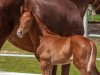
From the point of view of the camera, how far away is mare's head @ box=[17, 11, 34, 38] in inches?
142

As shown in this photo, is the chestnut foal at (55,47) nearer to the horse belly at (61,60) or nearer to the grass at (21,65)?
the horse belly at (61,60)

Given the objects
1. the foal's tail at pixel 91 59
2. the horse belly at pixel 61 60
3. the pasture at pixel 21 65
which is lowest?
the pasture at pixel 21 65

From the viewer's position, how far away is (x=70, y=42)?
3557 mm

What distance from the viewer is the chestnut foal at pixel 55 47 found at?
11.4 feet

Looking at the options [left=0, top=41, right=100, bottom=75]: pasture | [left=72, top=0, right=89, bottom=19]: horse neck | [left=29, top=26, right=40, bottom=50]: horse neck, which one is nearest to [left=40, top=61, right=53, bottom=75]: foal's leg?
[left=29, top=26, right=40, bottom=50]: horse neck

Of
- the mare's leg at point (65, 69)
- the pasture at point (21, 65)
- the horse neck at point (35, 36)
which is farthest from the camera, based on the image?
the pasture at point (21, 65)

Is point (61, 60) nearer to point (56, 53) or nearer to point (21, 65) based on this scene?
point (56, 53)

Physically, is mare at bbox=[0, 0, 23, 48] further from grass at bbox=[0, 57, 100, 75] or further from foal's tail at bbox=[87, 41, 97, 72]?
grass at bbox=[0, 57, 100, 75]

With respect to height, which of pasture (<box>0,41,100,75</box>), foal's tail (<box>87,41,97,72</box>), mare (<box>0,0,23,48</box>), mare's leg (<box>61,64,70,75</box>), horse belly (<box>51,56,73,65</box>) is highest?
mare (<box>0,0,23,48</box>)

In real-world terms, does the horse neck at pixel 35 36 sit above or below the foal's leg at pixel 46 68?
above

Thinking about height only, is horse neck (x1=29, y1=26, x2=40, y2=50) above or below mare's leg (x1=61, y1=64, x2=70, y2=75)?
above

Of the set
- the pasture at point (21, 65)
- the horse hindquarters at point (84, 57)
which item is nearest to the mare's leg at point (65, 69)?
the horse hindquarters at point (84, 57)

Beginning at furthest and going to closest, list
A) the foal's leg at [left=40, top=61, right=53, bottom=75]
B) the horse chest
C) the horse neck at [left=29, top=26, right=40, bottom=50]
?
the horse neck at [left=29, top=26, right=40, bottom=50], the foal's leg at [left=40, top=61, right=53, bottom=75], the horse chest

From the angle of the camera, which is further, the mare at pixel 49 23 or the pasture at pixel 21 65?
the pasture at pixel 21 65
